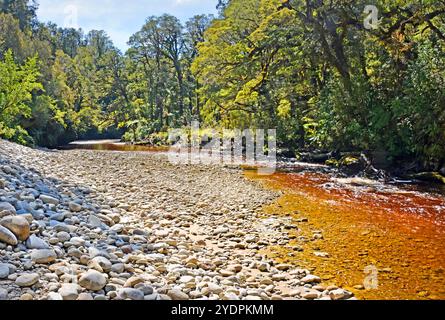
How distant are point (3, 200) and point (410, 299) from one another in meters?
4.69

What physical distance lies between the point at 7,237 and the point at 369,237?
192 inches

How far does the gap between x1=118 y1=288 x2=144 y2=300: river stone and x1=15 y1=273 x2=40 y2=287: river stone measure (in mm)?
681

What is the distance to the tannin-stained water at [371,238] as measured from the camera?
3.88 meters

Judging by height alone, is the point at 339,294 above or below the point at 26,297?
below

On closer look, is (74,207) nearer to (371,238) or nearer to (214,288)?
(214,288)

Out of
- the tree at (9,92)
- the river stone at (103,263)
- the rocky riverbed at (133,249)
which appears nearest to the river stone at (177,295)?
the rocky riverbed at (133,249)

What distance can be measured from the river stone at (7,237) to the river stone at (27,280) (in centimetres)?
62

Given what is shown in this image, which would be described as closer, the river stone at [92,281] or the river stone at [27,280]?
the river stone at [27,280]

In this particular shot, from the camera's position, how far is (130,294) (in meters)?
2.91

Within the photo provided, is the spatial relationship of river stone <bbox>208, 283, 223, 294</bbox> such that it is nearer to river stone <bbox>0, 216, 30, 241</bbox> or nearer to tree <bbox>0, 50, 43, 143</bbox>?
river stone <bbox>0, 216, 30, 241</bbox>

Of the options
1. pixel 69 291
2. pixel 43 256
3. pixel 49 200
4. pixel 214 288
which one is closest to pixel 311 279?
pixel 214 288

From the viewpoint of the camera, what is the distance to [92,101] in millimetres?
42156

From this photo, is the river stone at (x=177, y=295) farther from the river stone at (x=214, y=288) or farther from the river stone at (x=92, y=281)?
the river stone at (x=92, y=281)

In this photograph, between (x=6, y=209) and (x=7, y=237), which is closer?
(x=7, y=237)
